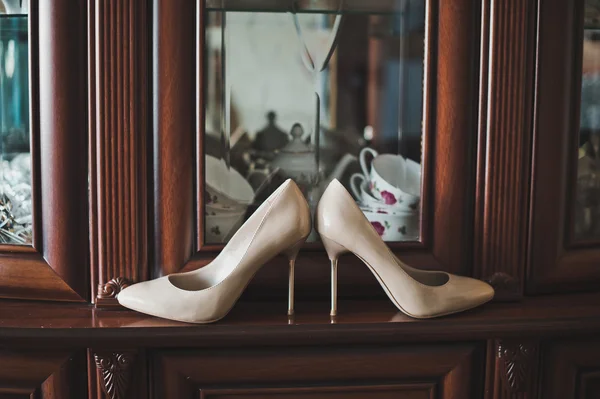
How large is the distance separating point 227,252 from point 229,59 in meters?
0.24

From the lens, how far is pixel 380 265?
0.67 meters

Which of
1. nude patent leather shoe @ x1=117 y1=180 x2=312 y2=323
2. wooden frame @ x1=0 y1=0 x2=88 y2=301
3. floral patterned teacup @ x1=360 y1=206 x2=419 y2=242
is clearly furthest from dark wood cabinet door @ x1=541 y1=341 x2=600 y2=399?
wooden frame @ x1=0 y1=0 x2=88 y2=301

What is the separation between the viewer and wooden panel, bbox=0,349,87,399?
65 cm

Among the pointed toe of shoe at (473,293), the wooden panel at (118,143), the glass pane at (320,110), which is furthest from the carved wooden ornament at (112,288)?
the pointed toe of shoe at (473,293)

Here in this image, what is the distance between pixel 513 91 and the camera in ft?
2.36

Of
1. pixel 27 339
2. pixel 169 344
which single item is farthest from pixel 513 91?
pixel 27 339

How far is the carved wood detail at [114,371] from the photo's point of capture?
0.64 metres

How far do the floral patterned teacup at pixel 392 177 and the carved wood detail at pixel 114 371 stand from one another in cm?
36

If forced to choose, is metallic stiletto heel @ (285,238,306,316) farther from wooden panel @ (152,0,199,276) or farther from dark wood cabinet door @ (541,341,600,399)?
dark wood cabinet door @ (541,341,600,399)

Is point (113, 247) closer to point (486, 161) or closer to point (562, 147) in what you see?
point (486, 161)

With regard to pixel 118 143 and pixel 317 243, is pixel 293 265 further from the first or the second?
pixel 118 143

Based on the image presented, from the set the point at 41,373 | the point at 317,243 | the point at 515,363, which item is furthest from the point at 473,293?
the point at 41,373

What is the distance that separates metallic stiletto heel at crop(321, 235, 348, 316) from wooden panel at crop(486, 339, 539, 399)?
0.19 m

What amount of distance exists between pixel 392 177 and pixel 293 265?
17cm
